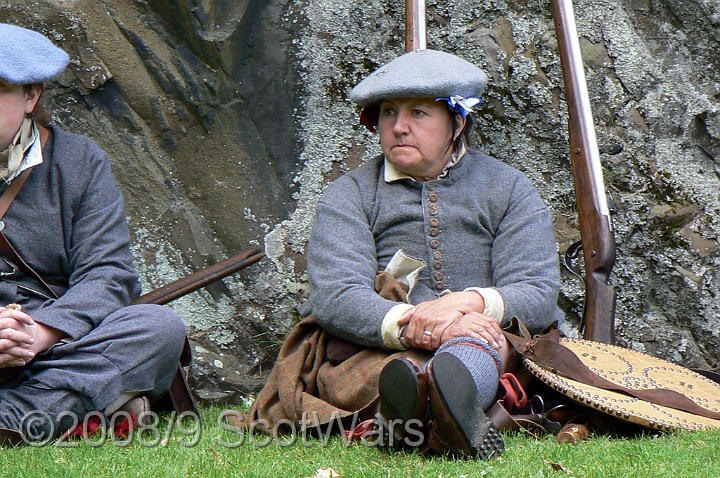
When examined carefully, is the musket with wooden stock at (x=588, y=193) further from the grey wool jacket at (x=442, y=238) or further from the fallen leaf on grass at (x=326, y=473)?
the fallen leaf on grass at (x=326, y=473)

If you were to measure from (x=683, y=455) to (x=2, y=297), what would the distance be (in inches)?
100

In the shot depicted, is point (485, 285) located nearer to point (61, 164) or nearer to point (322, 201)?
point (322, 201)

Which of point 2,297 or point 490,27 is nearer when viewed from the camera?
point 2,297

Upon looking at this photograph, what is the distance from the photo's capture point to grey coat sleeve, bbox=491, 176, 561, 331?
3.40 meters

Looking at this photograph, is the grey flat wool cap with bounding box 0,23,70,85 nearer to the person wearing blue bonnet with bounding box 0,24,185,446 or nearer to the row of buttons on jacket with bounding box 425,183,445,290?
the person wearing blue bonnet with bounding box 0,24,185,446

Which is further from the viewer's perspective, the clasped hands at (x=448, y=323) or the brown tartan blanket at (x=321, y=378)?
the brown tartan blanket at (x=321, y=378)

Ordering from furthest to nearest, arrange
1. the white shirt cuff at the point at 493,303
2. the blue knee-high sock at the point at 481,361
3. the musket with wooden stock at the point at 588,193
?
the musket with wooden stock at the point at 588,193 < the white shirt cuff at the point at 493,303 < the blue knee-high sock at the point at 481,361

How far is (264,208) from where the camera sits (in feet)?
14.9

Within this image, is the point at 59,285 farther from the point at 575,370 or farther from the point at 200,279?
the point at 575,370

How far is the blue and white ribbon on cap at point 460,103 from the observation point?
3.62 m

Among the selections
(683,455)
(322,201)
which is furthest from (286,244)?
(683,455)

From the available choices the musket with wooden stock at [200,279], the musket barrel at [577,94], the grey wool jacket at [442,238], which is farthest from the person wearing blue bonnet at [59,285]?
the musket barrel at [577,94]

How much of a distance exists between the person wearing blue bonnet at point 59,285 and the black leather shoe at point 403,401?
3.63 ft

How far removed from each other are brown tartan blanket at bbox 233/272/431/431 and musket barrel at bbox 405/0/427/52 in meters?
1.22
